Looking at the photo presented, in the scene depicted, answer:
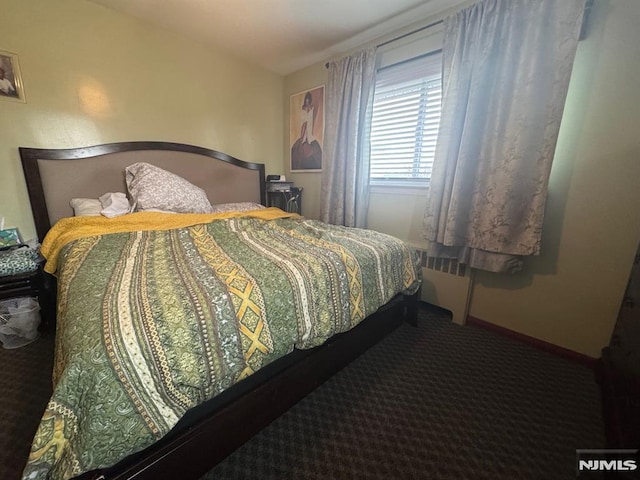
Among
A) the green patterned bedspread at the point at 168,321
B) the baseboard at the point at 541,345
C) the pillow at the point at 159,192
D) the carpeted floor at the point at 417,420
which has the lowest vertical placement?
the carpeted floor at the point at 417,420

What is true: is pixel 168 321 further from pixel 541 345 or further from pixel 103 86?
pixel 103 86

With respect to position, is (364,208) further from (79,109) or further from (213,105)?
(79,109)

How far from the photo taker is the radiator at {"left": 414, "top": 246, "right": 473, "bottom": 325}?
212 centimetres

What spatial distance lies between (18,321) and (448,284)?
311 centimetres

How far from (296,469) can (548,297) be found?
6.33 ft

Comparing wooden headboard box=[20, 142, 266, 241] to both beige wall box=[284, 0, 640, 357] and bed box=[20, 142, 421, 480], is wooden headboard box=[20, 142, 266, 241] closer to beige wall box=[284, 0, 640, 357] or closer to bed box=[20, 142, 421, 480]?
bed box=[20, 142, 421, 480]

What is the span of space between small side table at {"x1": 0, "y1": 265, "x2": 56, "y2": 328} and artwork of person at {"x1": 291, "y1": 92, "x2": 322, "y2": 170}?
2.55 m

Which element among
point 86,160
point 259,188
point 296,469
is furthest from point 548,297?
point 86,160

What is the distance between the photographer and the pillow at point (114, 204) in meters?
1.95

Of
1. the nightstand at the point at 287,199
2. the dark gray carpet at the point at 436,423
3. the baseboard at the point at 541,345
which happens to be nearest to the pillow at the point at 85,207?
the nightstand at the point at 287,199

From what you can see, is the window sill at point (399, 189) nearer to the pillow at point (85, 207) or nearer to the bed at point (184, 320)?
the bed at point (184, 320)

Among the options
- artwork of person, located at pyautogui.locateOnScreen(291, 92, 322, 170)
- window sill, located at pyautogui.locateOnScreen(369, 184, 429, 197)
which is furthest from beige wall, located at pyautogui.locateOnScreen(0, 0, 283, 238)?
window sill, located at pyautogui.locateOnScreen(369, 184, 429, 197)

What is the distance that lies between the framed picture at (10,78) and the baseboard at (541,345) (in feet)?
12.7

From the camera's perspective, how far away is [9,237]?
1.88 metres
